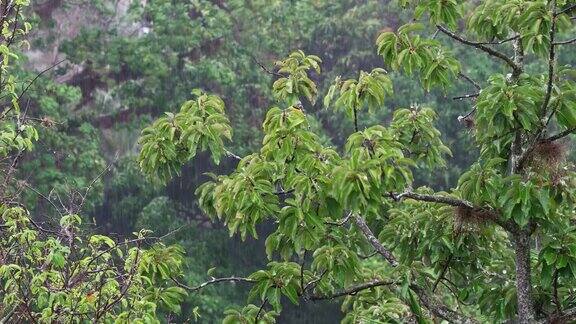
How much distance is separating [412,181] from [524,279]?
0.88 meters

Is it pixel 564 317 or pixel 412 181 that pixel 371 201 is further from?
pixel 564 317

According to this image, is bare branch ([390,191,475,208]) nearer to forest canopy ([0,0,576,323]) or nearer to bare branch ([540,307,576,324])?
forest canopy ([0,0,576,323])

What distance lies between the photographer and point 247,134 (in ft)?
44.6

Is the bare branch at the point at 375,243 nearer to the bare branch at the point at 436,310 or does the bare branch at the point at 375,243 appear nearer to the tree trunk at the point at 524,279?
the bare branch at the point at 436,310

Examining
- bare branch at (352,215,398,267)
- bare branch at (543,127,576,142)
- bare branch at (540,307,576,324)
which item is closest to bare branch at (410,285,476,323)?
bare branch at (352,215,398,267)

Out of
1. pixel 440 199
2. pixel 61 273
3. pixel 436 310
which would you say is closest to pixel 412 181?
pixel 440 199

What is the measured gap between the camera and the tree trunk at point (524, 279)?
4.48m

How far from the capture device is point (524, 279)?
451 cm

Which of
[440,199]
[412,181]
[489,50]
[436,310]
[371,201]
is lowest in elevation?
[436,310]

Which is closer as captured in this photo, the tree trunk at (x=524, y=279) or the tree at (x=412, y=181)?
the tree at (x=412, y=181)

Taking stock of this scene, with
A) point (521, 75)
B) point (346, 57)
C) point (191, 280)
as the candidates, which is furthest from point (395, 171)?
point (346, 57)

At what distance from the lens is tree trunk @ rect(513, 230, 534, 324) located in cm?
448

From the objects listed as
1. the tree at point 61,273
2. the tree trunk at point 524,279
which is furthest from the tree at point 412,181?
the tree at point 61,273

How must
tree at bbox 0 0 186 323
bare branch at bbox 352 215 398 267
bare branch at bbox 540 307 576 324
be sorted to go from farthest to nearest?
bare branch at bbox 352 215 398 267 < bare branch at bbox 540 307 576 324 < tree at bbox 0 0 186 323
